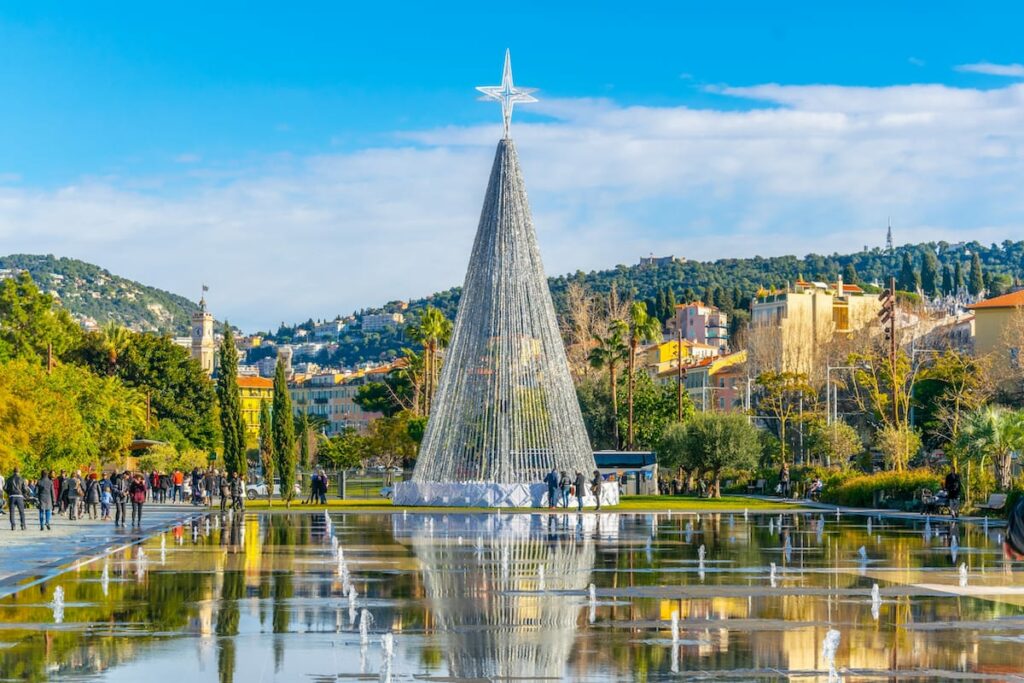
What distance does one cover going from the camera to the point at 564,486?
5678 cm

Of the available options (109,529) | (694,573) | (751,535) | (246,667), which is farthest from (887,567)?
(109,529)

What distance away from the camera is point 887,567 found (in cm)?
2667

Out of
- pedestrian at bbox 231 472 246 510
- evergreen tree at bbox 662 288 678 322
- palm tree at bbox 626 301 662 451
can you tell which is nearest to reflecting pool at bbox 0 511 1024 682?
pedestrian at bbox 231 472 246 510

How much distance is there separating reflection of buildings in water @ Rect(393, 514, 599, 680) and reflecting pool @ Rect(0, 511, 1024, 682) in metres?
0.05

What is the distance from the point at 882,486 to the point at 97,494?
2957 centimetres

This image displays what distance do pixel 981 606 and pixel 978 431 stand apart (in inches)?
1222

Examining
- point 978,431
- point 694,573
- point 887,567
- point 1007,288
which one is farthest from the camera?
point 1007,288

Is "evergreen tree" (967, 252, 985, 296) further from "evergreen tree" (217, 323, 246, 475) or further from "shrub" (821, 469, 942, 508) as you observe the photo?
"evergreen tree" (217, 323, 246, 475)

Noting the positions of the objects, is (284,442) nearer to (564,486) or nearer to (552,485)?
(552,485)

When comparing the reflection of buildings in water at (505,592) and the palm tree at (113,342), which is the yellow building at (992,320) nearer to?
the palm tree at (113,342)

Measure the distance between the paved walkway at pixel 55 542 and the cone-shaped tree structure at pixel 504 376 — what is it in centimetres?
1158

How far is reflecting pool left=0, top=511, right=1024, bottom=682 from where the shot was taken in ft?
45.4

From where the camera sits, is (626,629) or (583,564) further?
(583,564)

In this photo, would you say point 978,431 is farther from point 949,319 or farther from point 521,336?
point 949,319
